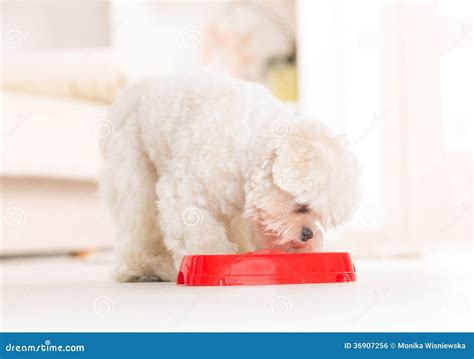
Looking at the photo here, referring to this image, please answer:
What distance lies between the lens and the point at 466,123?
7719 millimetres

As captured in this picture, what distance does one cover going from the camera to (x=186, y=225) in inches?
118

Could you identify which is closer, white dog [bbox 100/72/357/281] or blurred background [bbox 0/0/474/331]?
blurred background [bbox 0/0/474/331]

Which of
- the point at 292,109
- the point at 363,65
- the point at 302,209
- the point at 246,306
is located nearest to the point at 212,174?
the point at 302,209

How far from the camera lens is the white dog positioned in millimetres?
2822

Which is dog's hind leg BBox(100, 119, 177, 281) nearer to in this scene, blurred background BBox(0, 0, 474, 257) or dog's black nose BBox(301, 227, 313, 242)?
dog's black nose BBox(301, 227, 313, 242)

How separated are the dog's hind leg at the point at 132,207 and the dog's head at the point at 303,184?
19.5 inches

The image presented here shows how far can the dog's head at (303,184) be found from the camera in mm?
2785

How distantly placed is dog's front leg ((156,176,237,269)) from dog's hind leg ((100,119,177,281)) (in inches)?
7.1

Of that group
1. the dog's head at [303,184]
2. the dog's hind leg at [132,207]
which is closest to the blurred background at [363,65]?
the dog's hind leg at [132,207]

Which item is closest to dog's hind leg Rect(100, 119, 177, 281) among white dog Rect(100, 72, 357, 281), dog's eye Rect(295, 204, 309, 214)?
white dog Rect(100, 72, 357, 281)

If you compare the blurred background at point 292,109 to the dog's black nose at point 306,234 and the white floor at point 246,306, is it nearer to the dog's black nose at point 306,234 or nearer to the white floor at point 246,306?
the white floor at point 246,306

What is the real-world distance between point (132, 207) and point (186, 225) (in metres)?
0.30

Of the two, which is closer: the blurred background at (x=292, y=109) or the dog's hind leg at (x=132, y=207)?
the blurred background at (x=292, y=109)
